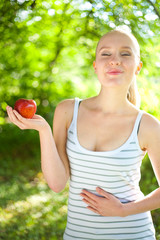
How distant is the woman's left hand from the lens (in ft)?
6.58

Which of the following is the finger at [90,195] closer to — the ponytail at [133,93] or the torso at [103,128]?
the torso at [103,128]

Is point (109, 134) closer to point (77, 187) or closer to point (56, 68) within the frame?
point (77, 187)

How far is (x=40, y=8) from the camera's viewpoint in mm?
3324

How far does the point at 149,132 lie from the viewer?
2.05 meters

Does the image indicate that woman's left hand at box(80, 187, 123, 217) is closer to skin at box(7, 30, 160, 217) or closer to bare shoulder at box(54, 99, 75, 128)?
skin at box(7, 30, 160, 217)

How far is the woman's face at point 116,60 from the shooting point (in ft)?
6.70

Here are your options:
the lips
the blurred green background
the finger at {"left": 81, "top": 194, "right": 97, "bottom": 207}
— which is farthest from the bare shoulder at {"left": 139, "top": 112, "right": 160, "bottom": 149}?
the blurred green background

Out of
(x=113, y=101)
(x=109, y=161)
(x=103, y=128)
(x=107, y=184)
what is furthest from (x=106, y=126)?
(x=107, y=184)

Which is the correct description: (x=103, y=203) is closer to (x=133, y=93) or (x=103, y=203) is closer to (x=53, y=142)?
(x=53, y=142)

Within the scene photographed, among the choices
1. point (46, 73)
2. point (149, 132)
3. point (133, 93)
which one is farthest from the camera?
point (46, 73)

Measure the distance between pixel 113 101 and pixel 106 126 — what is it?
0.17 m

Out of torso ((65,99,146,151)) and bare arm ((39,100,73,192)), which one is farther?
torso ((65,99,146,151))

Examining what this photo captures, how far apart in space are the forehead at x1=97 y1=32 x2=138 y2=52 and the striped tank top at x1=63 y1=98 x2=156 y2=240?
459 millimetres

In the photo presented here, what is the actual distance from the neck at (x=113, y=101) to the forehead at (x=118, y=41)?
0.27 metres
